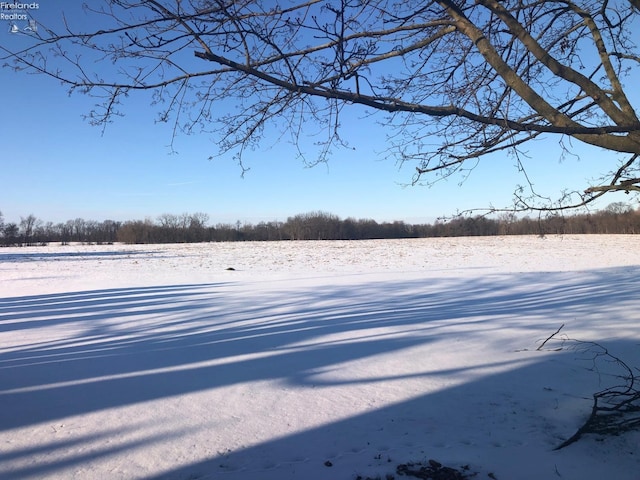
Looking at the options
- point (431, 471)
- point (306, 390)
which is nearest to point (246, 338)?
point (306, 390)

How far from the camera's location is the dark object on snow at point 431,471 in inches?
116

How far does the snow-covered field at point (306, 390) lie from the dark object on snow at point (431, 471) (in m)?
0.10

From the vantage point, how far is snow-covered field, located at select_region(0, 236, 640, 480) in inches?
128

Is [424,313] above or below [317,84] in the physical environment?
below

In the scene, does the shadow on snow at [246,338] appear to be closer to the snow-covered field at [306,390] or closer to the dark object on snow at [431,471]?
the snow-covered field at [306,390]

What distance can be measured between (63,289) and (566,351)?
647 inches

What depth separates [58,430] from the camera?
3846 millimetres

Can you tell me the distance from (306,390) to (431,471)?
2027mm

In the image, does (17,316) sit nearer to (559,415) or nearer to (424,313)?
(424,313)

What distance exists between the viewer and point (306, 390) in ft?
15.8

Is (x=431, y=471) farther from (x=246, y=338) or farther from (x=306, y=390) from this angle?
(x=246, y=338)

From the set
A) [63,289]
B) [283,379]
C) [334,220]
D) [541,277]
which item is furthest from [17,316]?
[334,220]

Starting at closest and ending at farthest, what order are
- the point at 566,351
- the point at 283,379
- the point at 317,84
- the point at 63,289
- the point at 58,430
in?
the point at 317,84
the point at 58,430
the point at 283,379
the point at 566,351
the point at 63,289

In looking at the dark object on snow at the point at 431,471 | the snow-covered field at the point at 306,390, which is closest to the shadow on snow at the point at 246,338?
the snow-covered field at the point at 306,390
